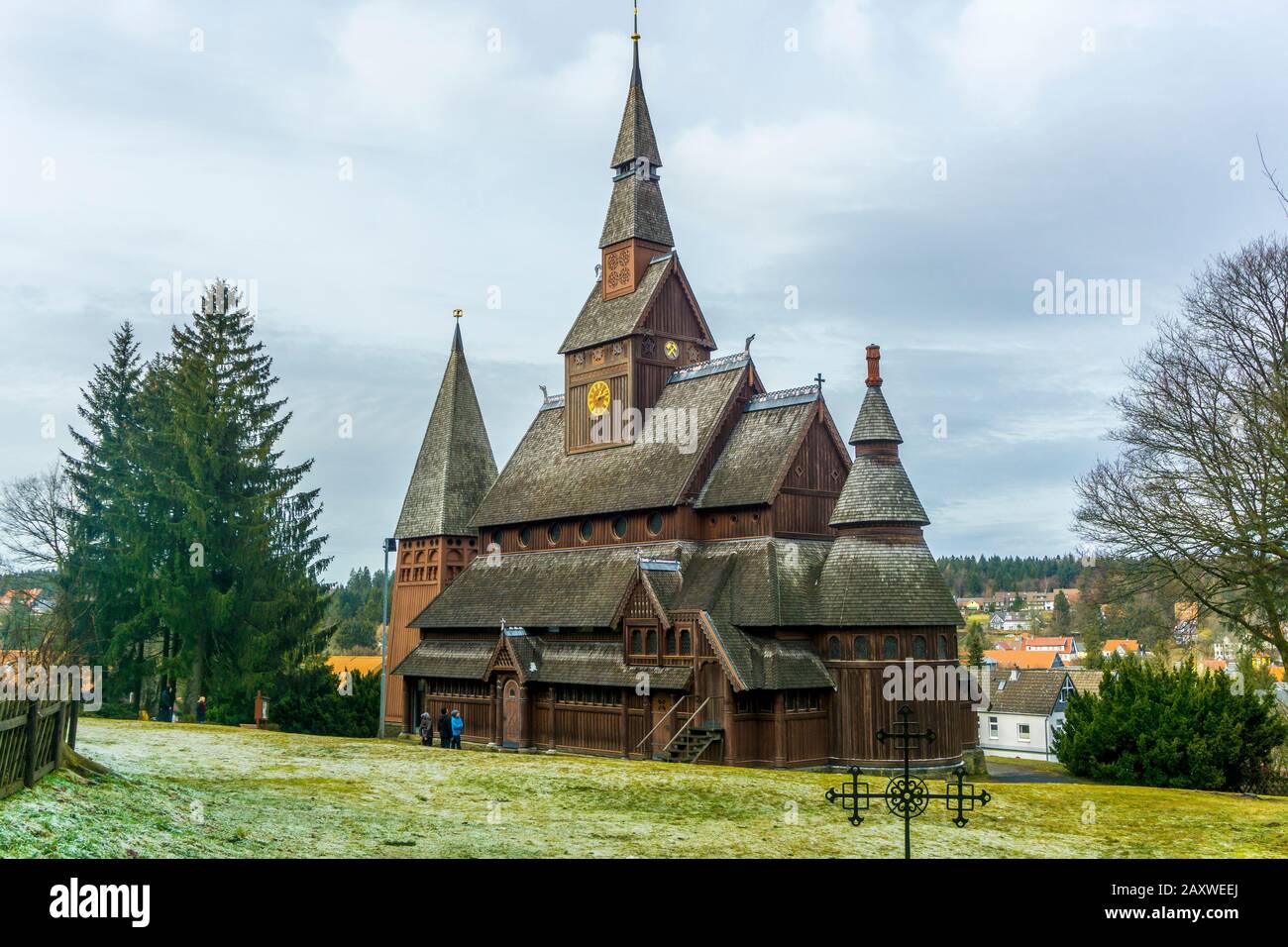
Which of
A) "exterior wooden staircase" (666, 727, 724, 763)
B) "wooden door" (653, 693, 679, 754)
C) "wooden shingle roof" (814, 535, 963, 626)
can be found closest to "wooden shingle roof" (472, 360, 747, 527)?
"wooden shingle roof" (814, 535, 963, 626)

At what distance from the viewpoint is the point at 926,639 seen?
33.9 meters

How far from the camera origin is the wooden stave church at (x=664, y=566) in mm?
33438

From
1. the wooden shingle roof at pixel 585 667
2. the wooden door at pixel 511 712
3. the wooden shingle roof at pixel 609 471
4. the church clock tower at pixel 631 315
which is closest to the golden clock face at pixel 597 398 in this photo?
the church clock tower at pixel 631 315

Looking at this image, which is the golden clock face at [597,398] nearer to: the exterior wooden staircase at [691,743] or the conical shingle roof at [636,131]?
the conical shingle roof at [636,131]

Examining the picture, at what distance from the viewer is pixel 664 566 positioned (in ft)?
121

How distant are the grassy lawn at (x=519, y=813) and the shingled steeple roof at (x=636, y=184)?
80.4 ft

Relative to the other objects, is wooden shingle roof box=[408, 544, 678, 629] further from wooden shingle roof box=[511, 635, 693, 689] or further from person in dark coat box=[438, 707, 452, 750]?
person in dark coat box=[438, 707, 452, 750]

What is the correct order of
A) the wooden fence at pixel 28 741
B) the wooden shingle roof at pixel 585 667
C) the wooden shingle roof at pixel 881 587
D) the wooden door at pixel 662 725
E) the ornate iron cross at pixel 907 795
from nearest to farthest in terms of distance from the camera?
the wooden fence at pixel 28 741 < the ornate iron cross at pixel 907 795 < the wooden shingle roof at pixel 881 587 < the wooden door at pixel 662 725 < the wooden shingle roof at pixel 585 667

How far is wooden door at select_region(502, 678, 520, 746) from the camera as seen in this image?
39.2m

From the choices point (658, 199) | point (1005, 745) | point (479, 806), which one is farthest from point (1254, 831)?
point (1005, 745)

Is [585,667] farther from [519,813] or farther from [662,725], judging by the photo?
[519,813]

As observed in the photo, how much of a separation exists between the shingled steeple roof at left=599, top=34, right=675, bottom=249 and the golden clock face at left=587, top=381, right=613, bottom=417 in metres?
6.55
